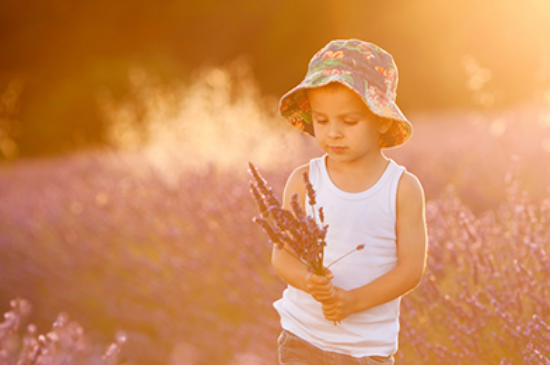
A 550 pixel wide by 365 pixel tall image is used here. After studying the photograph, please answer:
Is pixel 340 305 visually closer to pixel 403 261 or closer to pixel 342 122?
pixel 403 261

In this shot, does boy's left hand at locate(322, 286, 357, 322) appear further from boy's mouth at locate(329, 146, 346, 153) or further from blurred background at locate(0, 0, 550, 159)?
blurred background at locate(0, 0, 550, 159)

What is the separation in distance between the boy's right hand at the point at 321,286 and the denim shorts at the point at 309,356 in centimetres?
24

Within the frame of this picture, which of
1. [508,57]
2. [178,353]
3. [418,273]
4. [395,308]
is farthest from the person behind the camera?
[508,57]

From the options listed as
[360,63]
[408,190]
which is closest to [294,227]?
[408,190]

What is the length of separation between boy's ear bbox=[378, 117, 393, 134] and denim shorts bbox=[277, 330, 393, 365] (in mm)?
599

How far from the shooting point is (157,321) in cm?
298

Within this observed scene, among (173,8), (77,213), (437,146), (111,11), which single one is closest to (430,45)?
(173,8)

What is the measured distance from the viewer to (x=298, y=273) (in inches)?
56.5

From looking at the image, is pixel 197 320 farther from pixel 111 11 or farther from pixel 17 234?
pixel 111 11

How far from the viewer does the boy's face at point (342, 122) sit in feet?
4.50

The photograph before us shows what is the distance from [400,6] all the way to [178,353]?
8.92 metres

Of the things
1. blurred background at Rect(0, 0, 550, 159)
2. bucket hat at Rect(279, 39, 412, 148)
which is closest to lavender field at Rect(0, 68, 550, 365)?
bucket hat at Rect(279, 39, 412, 148)

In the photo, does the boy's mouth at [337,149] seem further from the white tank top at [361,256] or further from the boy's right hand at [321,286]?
the boy's right hand at [321,286]

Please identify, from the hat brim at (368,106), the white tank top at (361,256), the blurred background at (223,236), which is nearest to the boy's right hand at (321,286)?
the white tank top at (361,256)
